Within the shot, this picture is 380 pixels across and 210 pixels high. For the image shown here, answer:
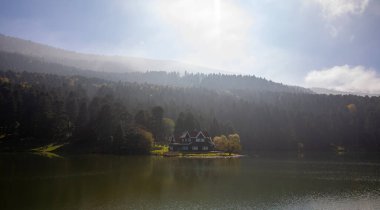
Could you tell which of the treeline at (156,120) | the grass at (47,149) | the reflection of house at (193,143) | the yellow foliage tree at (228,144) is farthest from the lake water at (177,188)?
the reflection of house at (193,143)

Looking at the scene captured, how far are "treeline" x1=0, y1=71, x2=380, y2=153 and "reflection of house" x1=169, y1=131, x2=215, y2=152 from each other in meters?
7.88

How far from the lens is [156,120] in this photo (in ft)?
388

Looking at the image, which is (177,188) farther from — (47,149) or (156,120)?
(156,120)

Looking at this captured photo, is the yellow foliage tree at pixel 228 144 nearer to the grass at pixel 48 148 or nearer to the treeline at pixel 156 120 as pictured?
the treeline at pixel 156 120

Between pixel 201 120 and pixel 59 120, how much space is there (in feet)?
170

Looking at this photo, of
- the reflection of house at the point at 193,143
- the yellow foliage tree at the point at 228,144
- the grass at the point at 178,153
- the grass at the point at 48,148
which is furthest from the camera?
the reflection of house at the point at 193,143

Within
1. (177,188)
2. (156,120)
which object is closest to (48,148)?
(156,120)

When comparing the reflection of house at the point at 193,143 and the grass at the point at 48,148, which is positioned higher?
the reflection of house at the point at 193,143

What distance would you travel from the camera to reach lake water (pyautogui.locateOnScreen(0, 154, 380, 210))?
36.8m

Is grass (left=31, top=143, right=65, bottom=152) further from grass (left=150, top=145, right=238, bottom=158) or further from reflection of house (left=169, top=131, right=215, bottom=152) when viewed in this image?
reflection of house (left=169, top=131, right=215, bottom=152)

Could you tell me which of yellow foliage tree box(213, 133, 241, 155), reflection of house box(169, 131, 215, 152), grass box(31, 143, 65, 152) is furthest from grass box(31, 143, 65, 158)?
yellow foliage tree box(213, 133, 241, 155)

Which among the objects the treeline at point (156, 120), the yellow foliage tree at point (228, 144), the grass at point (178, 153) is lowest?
the grass at point (178, 153)

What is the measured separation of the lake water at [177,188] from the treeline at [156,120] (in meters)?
41.8

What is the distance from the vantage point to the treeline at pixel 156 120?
105438 mm
